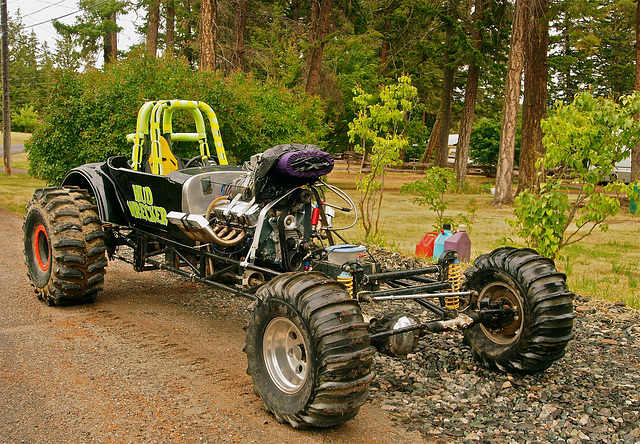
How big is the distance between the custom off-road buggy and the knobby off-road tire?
16 mm

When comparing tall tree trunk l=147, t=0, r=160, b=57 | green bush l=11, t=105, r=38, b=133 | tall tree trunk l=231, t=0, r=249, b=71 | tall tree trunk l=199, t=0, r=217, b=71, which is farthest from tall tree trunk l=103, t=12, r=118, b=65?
tall tree trunk l=199, t=0, r=217, b=71

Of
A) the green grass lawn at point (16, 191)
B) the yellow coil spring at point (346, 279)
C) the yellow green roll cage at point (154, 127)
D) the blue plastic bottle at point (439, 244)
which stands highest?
the yellow green roll cage at point (154, 127)

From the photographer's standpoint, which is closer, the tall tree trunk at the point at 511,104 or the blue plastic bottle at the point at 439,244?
the blue plastic bottle at the point at 439,244

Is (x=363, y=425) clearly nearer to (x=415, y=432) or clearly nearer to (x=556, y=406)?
(x=415, y=432)

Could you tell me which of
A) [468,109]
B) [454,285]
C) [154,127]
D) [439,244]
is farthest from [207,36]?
[454,285]

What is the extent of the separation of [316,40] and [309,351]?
18359mm

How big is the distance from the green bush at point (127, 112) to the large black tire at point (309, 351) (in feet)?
29.5

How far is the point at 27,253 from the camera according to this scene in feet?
24.4

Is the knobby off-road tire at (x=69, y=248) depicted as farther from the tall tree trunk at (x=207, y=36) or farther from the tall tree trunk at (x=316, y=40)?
the tall tree trunk at (x=316, y=40)

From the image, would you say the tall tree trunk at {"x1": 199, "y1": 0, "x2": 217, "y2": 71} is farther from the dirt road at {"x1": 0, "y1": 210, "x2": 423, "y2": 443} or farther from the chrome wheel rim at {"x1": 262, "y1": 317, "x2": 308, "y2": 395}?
the chrome wheel rim at {"x1": 262, "y1": 317, "x2": 308, "y2": 395}

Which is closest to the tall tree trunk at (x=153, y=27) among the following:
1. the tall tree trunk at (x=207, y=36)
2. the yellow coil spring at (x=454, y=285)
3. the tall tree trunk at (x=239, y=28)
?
the tall tree trunk at (x=239, y=28)

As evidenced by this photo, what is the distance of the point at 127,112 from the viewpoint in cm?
1253

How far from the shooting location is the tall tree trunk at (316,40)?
2067 cm

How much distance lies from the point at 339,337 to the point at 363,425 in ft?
2.61
